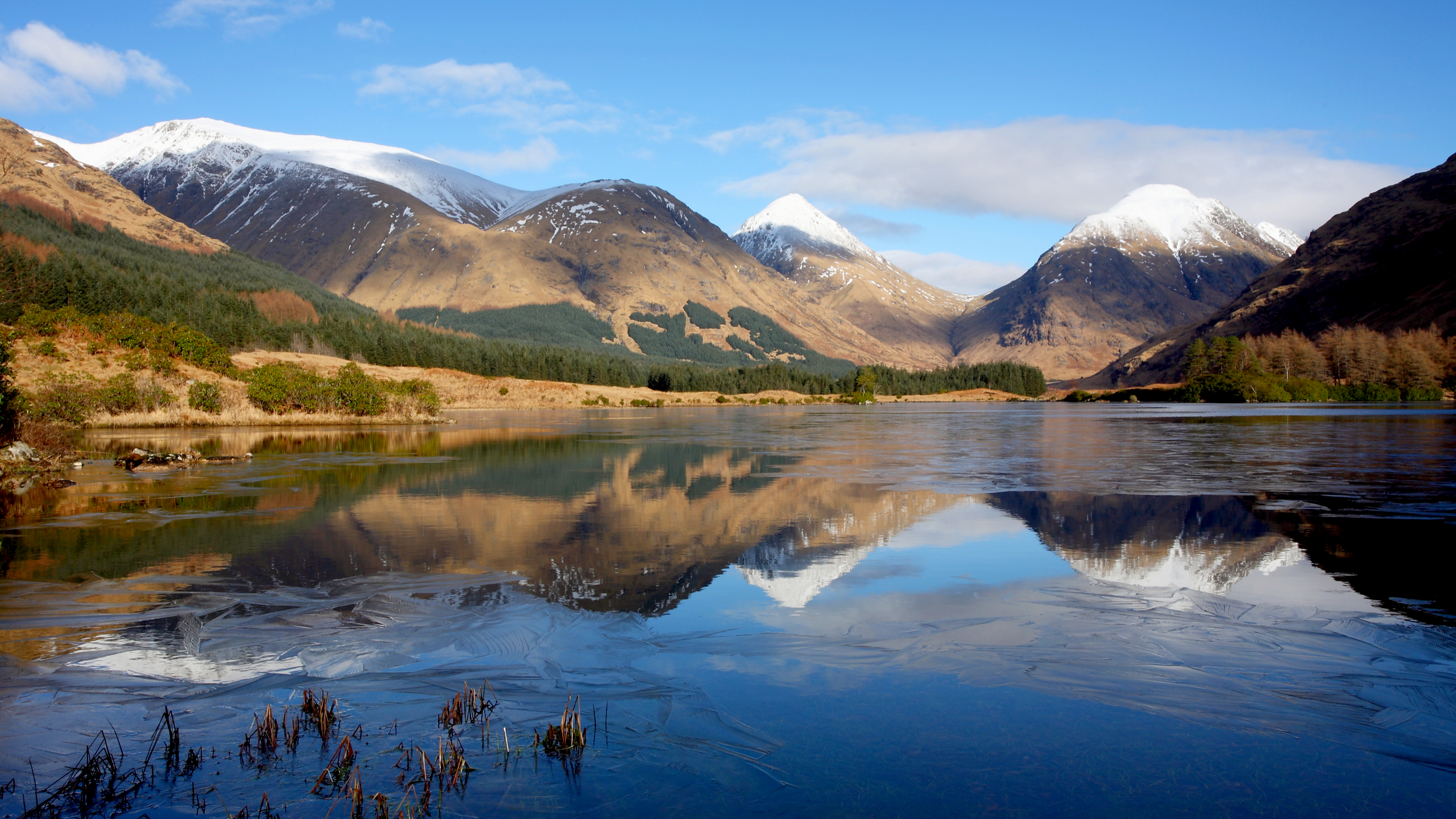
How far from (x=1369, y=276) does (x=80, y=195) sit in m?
274

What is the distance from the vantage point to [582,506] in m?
18.4

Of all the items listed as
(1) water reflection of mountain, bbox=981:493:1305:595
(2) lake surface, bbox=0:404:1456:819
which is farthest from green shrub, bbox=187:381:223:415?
(1) water reflection of mountain, bbox=981:493:1305:595

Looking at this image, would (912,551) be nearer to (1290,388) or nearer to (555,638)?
(555,638)

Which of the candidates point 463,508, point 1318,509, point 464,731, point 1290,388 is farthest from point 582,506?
point 1290,388

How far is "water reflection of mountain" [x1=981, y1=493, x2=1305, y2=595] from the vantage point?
11.7 m

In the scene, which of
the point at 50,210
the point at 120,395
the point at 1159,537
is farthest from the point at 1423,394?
the point at 50,210

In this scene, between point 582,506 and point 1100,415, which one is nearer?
point 582,506

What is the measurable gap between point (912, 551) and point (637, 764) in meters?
8.47

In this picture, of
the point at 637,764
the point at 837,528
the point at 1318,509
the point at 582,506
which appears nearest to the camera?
the point at 637,764

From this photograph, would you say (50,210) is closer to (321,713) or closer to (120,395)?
(120,395)

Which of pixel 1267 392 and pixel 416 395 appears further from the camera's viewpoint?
pixel 1267 392

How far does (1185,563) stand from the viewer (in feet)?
39.8

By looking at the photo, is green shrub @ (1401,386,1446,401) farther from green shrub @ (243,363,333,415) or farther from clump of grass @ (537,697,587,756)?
clump of grass @ (537,697,587,756)

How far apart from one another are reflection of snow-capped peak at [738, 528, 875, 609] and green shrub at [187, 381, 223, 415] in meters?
48.9
